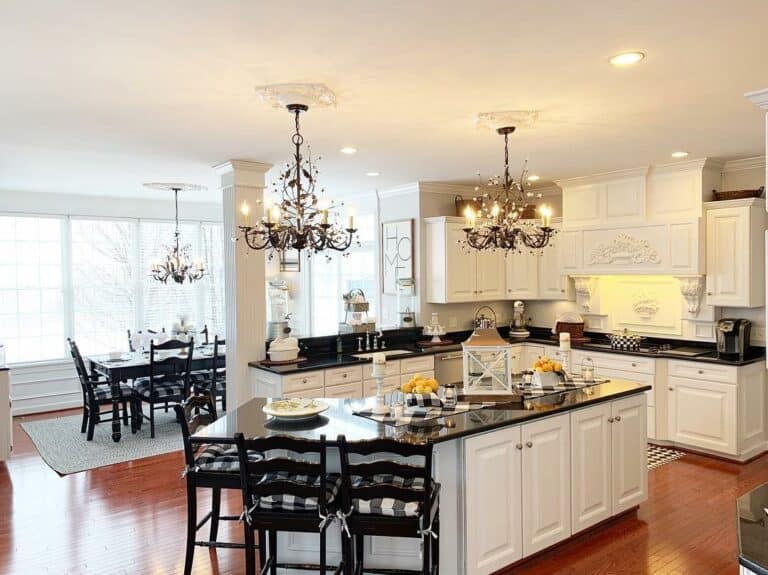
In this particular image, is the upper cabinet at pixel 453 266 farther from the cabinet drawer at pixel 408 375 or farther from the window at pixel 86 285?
the window at pixel 86 285

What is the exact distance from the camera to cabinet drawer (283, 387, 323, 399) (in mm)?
4891

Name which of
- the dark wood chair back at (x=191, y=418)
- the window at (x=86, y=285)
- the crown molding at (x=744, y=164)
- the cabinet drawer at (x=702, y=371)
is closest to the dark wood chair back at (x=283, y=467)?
the dark wood chair back at (x=191, y=418)

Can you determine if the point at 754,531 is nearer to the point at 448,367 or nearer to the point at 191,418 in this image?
the point at 191,418

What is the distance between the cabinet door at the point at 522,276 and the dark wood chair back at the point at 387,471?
15.0 ft

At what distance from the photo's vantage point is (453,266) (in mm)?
6395

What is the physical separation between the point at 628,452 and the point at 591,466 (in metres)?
0.40

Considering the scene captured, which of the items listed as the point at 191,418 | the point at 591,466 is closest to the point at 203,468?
the point at 191,418

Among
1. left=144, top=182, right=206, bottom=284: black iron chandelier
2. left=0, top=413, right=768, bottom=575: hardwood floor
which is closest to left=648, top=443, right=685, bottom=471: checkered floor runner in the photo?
left=0, top=413, right=768, bottom=575: hardwood floor

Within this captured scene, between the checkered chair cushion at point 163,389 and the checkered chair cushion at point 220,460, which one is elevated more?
the checkered chair cushion at point 220,460

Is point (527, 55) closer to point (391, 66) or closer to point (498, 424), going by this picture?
point (391, 66)

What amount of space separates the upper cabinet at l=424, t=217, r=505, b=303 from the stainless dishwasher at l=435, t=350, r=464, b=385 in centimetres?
60

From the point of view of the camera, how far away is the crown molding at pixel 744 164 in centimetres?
524

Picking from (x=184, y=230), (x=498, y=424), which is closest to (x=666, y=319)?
(x=498, y=424)

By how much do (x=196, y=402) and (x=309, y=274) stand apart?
5.04 m
